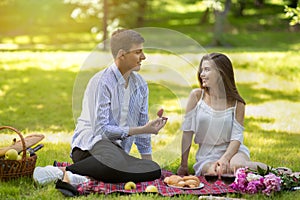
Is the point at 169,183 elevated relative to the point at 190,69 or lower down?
lower down

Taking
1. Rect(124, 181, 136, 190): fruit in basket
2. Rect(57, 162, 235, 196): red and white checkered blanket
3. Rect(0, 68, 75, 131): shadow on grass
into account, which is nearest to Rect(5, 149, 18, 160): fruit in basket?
Rect(57, 162, 235, 196): red and white checkered blanket

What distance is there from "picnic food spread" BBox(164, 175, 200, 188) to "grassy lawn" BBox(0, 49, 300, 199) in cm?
25

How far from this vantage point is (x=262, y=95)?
31.9ft

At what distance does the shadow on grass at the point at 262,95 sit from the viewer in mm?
9347

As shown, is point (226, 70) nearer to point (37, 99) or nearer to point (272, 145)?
point (272, 145)

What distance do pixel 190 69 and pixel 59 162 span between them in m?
1.40

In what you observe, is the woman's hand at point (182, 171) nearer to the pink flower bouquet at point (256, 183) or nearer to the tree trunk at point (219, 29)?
the pink flower bouquet at point (256, 183)

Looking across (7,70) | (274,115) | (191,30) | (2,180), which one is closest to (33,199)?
(2,180)

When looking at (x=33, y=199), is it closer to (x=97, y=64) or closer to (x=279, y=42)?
(x=97, y=64)

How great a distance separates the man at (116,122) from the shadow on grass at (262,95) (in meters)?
4.94

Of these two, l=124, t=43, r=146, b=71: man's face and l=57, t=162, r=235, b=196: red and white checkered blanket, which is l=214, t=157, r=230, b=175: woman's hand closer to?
l=57, t=162, r=235, b=196: red and white checkered blanket

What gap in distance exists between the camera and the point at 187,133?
4703mm

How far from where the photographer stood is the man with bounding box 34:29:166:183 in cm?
423

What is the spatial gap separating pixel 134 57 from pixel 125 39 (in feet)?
0.50
